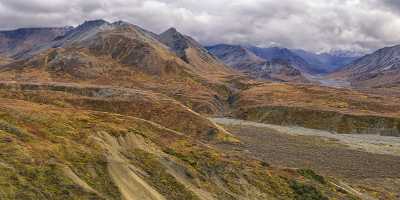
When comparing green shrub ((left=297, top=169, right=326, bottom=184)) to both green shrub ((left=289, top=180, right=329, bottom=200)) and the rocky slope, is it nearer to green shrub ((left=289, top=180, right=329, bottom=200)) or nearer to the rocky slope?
the rocky slope

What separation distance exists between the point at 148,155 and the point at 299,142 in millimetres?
59425

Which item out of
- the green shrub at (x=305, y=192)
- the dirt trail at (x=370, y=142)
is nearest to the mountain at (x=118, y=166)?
the green shrub at (x=305, y=192)

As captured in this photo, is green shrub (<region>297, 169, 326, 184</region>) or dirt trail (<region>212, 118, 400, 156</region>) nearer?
green shrub (<region>297, 169, 326, 184</region>)

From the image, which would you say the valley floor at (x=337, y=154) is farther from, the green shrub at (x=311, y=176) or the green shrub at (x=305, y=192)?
the green shrub at (x=305, y=192)

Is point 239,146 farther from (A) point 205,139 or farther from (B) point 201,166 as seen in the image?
(B) point 201,166

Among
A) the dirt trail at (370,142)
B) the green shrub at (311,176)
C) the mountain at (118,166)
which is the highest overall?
the mountain at (118,166)

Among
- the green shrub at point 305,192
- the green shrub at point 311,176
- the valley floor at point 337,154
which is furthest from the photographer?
the valley floor at point 337,154

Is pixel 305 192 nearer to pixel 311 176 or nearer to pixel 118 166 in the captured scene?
pixel 311 176

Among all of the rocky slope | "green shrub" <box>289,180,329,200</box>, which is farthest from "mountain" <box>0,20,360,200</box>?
"green shrub" <box>289,180,329,200</box>

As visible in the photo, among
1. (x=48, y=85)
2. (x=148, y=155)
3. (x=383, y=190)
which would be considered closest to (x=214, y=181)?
(x=148, y=155)

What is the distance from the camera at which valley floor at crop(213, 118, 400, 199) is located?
227 ft

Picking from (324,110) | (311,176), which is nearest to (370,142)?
(324,110)

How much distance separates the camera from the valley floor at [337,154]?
6912 cm

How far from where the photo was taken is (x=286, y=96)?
189375mm
